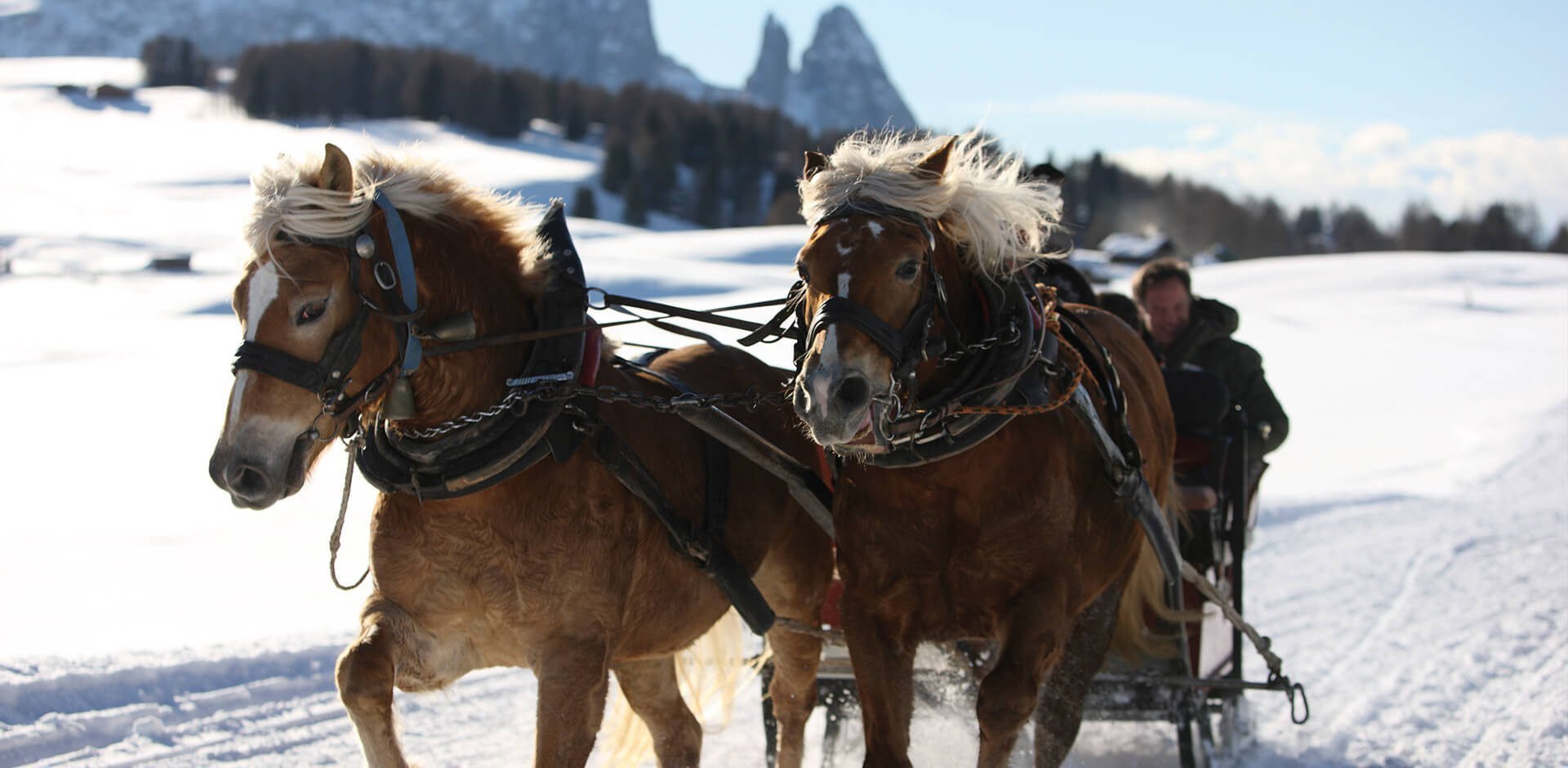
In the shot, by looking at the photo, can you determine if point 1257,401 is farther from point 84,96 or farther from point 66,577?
point 84,96

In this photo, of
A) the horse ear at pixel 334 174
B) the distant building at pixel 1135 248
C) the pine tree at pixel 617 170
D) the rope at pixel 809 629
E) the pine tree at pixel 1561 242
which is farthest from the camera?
the pine tree at pixel 617 170

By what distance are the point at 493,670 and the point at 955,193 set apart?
3876 mm

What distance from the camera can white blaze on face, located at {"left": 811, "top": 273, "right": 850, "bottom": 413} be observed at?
9.01 feet

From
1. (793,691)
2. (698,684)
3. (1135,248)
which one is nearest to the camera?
(793,691)

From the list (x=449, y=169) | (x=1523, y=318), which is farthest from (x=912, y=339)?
(x=1523, y=318)

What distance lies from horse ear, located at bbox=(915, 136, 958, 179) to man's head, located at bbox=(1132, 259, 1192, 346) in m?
2.84

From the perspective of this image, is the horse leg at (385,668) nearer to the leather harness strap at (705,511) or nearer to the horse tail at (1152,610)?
the leather harness strap at (705,511)

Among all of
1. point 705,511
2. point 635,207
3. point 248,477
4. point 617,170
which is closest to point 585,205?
point 635,207

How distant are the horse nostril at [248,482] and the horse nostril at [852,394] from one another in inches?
45.8

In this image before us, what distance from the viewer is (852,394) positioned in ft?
9.10

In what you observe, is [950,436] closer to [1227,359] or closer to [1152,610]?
[1152,610]

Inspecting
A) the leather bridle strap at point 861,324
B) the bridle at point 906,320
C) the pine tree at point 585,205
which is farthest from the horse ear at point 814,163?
the pine tree at point 585,205

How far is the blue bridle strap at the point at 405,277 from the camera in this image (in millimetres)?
3018

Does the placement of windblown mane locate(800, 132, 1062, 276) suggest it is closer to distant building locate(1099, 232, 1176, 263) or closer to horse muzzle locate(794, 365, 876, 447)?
horse muzzle locate(794, 365, 876, 447)
